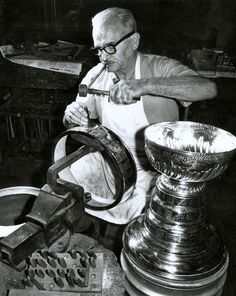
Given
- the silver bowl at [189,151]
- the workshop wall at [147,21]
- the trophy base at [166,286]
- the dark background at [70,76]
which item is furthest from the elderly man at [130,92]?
the workshop wall at [147,21]

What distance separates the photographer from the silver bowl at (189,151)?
1.25 m

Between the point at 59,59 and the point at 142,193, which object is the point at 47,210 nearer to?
the point at 142,193

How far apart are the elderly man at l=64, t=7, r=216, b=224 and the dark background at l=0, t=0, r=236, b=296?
1350mm

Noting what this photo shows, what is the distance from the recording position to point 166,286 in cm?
141

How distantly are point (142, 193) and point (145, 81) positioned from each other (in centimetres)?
82

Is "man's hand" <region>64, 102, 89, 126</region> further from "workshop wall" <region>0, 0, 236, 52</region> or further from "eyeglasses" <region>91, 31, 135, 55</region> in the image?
"workshop wall" <region>0, 0, 236, 52</region>

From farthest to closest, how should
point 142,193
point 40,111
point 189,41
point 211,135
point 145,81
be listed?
point 189,41 < point 40,111 < point 142,193 < point 145,81 < point 211,135

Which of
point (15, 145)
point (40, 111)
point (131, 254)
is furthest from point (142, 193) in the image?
point (15, 145)

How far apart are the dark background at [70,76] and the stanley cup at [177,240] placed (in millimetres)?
1604

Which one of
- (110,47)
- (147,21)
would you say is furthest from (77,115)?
(147,21)

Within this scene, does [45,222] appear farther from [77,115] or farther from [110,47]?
[110,47]

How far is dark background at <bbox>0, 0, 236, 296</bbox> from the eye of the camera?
457 cm

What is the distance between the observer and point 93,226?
9.35 ft

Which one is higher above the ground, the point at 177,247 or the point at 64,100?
the point at 177,247
